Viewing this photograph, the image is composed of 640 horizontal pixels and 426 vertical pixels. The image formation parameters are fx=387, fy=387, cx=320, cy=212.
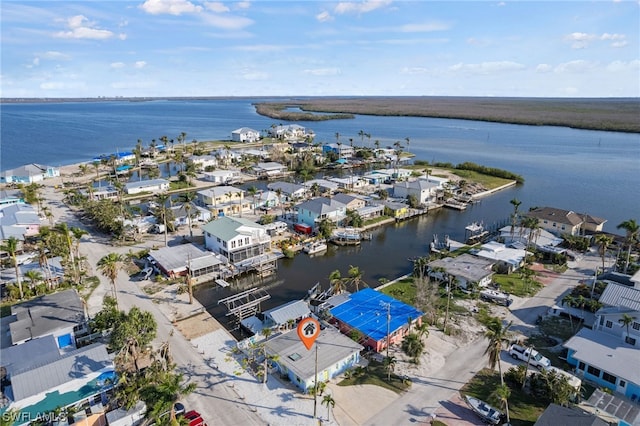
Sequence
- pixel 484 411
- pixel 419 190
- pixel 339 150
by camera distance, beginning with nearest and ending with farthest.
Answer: pixel 484 411 < pixel 419 190 < pixel 339 150

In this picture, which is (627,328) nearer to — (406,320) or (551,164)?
(406,320)

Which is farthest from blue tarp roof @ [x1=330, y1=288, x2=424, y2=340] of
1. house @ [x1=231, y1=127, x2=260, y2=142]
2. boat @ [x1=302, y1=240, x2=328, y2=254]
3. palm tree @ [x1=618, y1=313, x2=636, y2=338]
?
house @ [x1=231, y1=127, x2=260, y2=142]

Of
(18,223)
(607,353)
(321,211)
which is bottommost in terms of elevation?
(607,353)

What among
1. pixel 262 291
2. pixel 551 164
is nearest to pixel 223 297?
pixel 262 291

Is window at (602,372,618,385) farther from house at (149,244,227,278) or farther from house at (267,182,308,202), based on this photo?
house at (267,182,308,202)

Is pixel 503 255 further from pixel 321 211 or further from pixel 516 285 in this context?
pixel 321 211

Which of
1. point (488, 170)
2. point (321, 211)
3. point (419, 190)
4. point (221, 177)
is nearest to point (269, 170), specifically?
point (221, 177)
